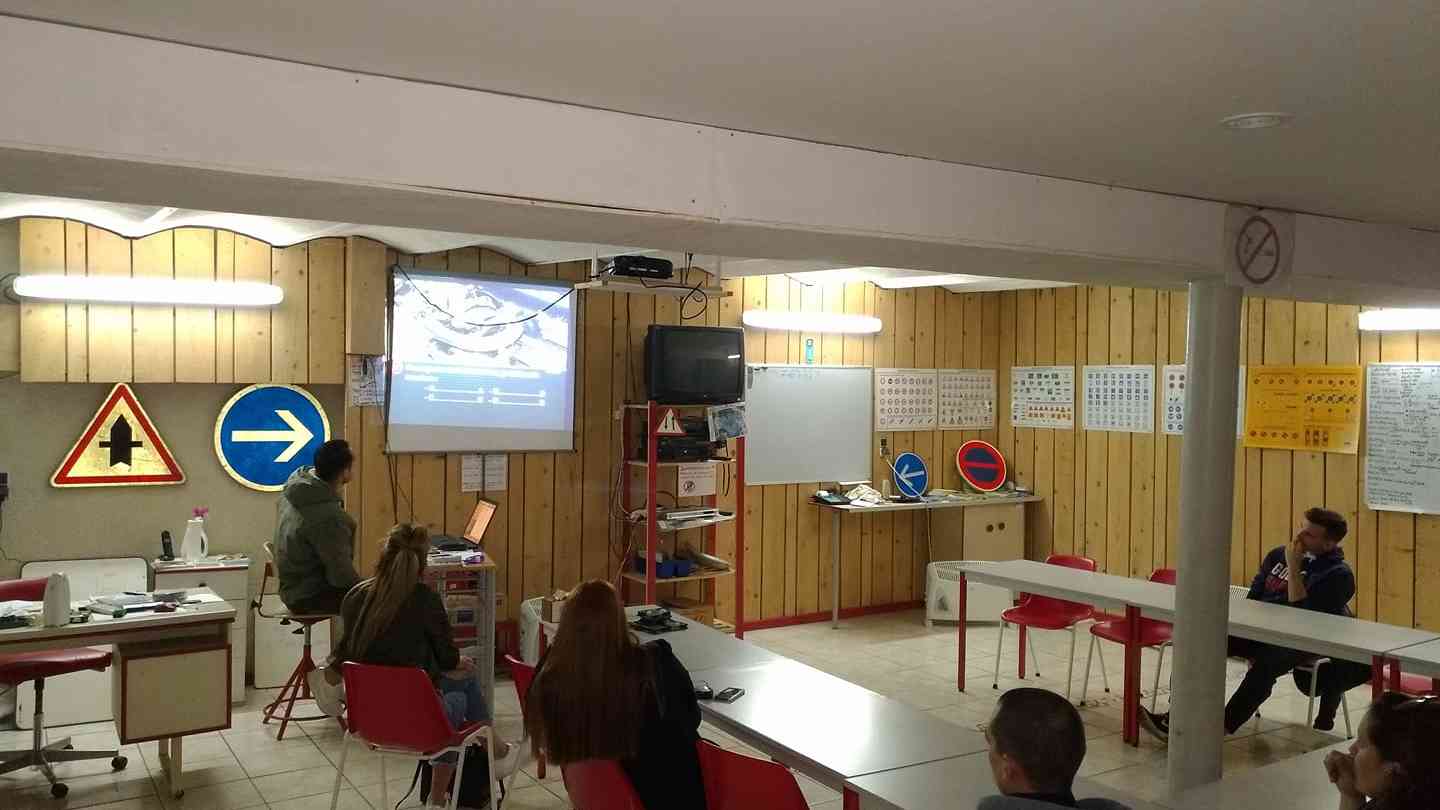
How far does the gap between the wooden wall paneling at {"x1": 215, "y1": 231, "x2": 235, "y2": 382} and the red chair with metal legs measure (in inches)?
40.6

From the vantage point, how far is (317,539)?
503cm

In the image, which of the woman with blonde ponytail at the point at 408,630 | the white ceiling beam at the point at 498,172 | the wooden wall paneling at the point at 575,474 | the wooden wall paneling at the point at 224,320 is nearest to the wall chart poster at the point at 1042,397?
the wooden wall paneling at the point at 575,474

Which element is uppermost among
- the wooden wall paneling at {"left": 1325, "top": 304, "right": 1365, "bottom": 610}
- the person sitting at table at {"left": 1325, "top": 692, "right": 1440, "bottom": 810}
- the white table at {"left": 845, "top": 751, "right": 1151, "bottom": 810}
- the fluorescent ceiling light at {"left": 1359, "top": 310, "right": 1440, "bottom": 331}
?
the fluorescent ceiling light at {"left": 1359, "top": 310, "right": 1440, "bottom": 331}

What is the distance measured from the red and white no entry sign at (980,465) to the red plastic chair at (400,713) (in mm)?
5524

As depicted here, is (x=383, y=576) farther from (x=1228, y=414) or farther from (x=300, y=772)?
(x=1228, y=414)

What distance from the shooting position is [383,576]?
3.86m

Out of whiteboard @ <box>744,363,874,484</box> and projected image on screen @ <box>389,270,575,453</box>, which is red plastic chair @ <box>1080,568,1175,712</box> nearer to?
whiteboard @ <box>744,363,874,484</box>

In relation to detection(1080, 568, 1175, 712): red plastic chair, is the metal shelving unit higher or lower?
higher

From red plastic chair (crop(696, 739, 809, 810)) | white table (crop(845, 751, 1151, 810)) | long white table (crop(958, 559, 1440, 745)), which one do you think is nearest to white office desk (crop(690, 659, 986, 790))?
white table (crop(845, 751, 1151, 810))

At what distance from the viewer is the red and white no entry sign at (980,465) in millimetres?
8305

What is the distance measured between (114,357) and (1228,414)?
5.42m

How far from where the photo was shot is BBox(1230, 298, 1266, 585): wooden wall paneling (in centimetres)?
671

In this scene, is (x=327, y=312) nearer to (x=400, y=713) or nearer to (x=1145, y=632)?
(x=400, y=713)

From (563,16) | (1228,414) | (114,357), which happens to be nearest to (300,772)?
(114,357)
